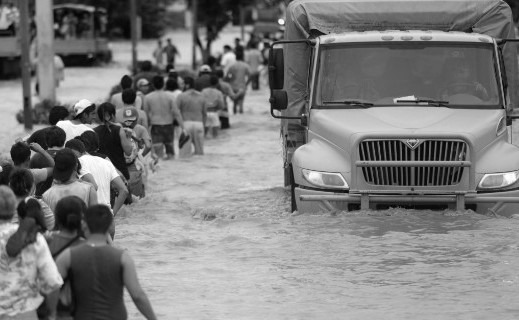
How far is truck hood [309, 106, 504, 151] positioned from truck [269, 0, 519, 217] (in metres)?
0.01

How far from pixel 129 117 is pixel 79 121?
2.69 m

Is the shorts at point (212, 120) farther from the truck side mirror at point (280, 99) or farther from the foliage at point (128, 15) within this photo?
the foliage at point (128, 15)

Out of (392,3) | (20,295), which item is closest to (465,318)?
(20,295)

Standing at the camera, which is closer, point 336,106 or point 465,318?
point 465,318

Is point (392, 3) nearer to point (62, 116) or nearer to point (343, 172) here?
point (343, 172)

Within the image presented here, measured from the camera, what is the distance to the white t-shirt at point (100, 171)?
12.1 meters

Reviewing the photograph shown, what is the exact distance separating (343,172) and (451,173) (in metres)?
1.13

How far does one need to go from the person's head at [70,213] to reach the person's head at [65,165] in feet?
6.81

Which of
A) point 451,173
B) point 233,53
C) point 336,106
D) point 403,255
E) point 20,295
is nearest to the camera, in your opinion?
point 20,295

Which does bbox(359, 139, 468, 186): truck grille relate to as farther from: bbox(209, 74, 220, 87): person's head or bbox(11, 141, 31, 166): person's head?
bbox(209, 74, 220, 87): person's head

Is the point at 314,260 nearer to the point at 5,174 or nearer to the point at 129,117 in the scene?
the point at 5,174

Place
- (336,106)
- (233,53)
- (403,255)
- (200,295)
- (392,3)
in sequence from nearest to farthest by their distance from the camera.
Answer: (200,295) → (403,255) → (336,106) → (392,3) → (233,53)

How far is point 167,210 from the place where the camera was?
17672mm

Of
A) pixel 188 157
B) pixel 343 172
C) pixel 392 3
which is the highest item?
pixel 392 3
